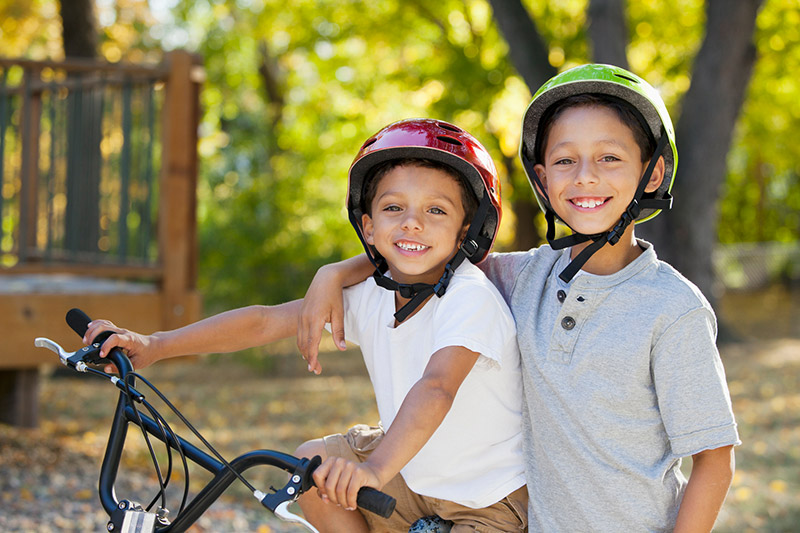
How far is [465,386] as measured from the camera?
267cm

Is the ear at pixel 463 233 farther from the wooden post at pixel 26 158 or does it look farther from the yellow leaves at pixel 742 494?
the yellow leaves at pixel 742 494

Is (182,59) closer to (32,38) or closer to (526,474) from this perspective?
(526,474)

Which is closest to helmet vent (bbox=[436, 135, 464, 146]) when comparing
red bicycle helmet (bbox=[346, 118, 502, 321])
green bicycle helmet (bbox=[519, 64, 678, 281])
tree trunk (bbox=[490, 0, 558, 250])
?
red bicycle helmet (bbox=[346, 118, 502, 321])

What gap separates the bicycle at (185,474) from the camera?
1924 millimetres

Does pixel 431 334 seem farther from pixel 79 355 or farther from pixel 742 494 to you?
pixel 742 494

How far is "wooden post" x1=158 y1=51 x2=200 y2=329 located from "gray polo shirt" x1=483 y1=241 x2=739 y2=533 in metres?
4.43

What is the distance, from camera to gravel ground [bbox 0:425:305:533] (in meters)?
5.41

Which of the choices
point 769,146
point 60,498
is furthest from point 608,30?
point 769,146

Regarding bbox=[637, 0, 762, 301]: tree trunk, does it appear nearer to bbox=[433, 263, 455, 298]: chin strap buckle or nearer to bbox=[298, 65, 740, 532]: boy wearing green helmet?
bbox=[298, 65, 740, 532]: boy wearing green helmet

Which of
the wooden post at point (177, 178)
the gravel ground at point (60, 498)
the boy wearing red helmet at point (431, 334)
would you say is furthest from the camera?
the wooden post at point (177, 178)

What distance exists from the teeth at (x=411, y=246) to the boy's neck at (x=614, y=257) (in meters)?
0.52

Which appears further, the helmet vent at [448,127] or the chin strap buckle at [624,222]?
the helmet vent at [448,127]

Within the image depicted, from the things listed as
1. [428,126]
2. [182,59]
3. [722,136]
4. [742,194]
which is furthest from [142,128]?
[742,194]

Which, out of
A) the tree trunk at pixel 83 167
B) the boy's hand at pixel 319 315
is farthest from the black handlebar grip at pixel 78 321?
the tree trunk at pixel 83 167
